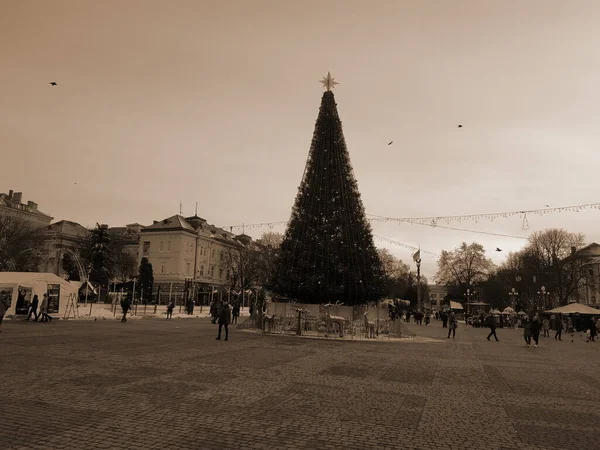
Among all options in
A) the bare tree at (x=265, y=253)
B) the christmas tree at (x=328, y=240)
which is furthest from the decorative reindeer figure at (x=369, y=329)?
the bare tree at (x=265, y=253)

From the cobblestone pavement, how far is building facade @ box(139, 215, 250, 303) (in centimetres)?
6593

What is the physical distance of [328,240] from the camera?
2881cm

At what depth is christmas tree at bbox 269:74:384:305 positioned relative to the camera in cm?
2873

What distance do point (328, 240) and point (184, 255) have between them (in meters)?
58.2

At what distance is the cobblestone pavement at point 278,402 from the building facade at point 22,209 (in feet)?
242

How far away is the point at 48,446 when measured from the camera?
→ 5438 mm

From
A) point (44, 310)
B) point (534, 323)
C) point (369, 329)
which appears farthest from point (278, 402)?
point (44, 310)

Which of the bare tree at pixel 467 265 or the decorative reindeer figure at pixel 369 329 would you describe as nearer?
Result: the decorative reindeer figure at pixel 369 329

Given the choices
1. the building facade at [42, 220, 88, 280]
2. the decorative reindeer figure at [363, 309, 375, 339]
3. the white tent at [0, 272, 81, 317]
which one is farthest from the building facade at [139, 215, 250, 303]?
the decorative reindeer figure at [363, 309, 375, 339]

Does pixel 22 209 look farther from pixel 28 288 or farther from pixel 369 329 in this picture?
pixel 369 329

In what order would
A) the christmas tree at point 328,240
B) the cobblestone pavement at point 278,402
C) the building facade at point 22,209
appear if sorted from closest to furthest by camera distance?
the cobblestone pavement at point 278,402
the christmas tree at point 328,240
the building facade at point 22,209

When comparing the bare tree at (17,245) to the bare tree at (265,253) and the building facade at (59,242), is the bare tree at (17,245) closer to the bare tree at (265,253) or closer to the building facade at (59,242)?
the building facade at (59,242)

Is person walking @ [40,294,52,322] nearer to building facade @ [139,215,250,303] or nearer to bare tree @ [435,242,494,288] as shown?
building facade @ [139,215,250,303]

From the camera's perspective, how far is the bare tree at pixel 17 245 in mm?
53284
